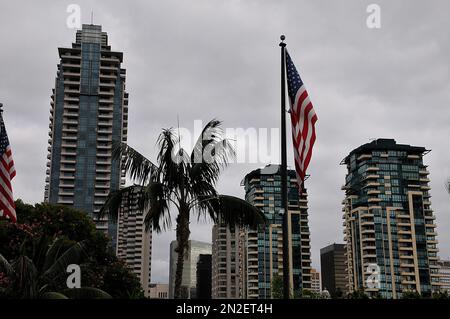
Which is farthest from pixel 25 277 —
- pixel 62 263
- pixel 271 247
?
pixel 271 247

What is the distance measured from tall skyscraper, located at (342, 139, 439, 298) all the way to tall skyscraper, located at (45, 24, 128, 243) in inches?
2228

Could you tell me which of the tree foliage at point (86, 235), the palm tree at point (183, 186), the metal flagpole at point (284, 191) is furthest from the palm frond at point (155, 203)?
the tree foliage at point (86, 235)

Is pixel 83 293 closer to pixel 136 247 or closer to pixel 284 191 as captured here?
pixel 284 191

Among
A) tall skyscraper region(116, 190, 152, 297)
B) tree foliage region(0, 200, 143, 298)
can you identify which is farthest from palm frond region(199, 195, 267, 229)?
tall skyscraper region(116, 190, 152, 297)

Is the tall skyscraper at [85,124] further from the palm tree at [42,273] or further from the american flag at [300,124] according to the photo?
the american flag at [300,124]

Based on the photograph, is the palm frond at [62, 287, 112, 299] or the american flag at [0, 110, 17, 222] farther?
the palm frond at [62, 287, 112, 299]

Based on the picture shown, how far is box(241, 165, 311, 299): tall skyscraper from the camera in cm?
14900

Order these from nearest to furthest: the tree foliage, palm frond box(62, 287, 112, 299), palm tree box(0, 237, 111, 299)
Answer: palm tree box(0, 237, 111, 299)
palm frond box(62, 287, 112, 299)
the tree foliage

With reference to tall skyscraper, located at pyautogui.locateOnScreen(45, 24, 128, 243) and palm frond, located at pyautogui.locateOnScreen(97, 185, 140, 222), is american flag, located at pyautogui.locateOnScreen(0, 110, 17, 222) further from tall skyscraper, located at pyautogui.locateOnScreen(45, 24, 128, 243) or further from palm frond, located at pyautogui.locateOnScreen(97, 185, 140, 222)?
tall skyscraper, located at pyautogui.locateOnScreen(45, 24, 128, 243)

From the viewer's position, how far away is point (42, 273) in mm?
18375

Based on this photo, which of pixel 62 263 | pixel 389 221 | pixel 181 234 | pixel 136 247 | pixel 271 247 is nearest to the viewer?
pixel 181 234

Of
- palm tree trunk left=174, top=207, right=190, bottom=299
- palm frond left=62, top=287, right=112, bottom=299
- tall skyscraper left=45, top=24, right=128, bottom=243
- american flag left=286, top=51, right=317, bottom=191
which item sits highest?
tall skyscraper left=45, top=24, right=128, bottom=243

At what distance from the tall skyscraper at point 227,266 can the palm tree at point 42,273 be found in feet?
469

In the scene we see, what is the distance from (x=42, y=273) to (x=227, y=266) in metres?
151
